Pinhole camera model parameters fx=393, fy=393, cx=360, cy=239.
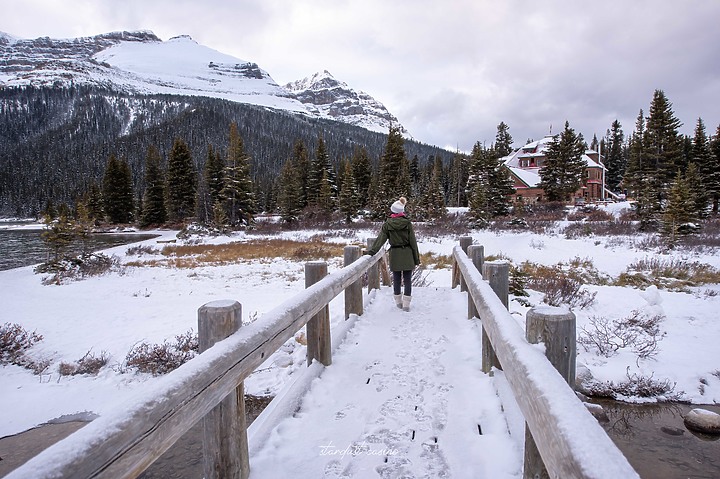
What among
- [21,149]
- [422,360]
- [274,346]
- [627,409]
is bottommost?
[627,409]

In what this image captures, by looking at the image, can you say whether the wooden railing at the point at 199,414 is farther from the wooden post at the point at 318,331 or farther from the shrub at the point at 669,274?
the shrub at the point at 669,274

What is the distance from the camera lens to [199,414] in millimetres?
1738

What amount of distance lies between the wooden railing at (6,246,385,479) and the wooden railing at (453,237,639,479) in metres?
1.36

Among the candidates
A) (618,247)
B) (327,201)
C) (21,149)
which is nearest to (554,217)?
(618,247)

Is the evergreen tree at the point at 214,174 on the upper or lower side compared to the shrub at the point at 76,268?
upper

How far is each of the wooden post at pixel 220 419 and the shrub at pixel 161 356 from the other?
461cm

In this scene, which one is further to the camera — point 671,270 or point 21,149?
point 21,149

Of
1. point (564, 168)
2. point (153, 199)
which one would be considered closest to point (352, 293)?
point (564, 168)

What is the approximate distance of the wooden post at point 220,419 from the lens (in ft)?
7.07

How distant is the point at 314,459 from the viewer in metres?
2.63

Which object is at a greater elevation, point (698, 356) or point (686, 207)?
point (686, 207)

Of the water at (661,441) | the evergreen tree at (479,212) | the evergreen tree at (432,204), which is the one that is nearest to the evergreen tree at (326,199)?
the evergreen tree at (432,204)

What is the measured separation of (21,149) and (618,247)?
608 ft

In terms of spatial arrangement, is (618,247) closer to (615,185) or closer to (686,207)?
(686,207)
